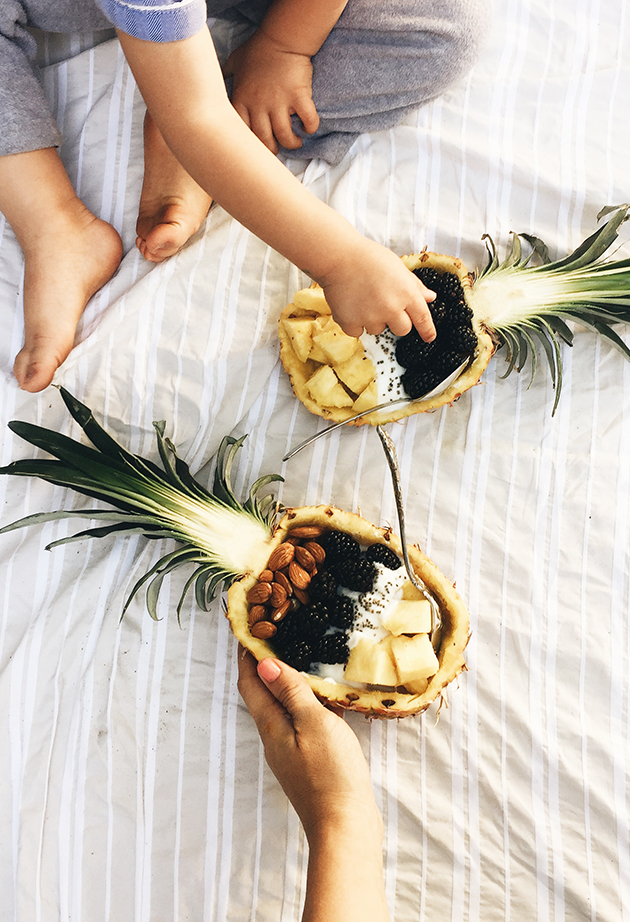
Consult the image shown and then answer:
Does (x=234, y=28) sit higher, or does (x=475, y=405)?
(x=234, y=28)

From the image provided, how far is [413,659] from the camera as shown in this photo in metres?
0.87

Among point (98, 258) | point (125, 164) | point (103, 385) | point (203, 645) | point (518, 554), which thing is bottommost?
point (203, 645)

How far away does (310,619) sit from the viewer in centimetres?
89

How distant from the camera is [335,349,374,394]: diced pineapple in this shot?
982 mm

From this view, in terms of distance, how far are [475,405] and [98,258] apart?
0.65 metres

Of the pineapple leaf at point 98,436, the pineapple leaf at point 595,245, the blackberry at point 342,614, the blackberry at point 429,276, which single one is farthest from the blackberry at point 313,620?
the pineapple leaf at point 595,245

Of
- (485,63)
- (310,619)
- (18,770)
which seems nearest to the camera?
(310,619)

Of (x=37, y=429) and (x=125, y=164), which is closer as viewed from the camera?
(x=37, y=429)

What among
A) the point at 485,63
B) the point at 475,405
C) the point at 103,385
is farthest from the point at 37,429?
the point at 485,63

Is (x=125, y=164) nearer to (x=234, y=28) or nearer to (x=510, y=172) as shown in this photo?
(x=234, y=28)

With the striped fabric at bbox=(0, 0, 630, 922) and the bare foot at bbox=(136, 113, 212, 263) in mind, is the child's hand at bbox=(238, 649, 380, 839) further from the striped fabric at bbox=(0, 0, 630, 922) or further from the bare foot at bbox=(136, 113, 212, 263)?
the bare foot at bbox=(136, 113, 212, 263)

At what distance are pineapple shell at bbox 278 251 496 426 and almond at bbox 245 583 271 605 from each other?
0.92 feet

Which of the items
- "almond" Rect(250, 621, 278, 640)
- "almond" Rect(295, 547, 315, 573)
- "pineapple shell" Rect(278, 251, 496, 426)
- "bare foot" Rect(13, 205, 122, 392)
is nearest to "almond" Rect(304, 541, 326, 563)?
"almond" Rect(295, 547, 315, 573)

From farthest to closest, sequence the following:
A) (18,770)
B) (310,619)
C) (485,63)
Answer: (485,63) → (18,770) → (310,619)
